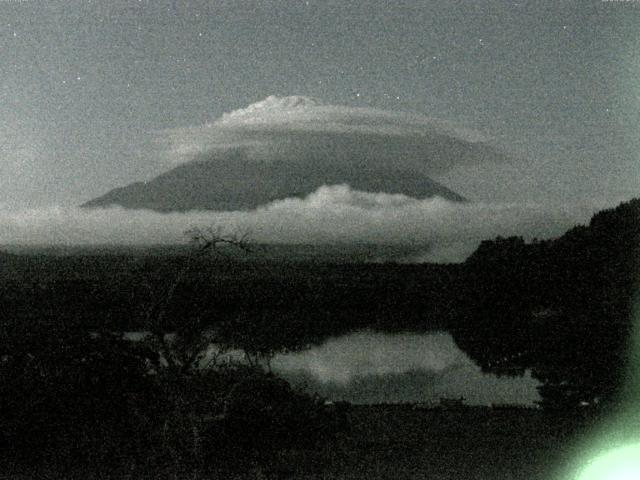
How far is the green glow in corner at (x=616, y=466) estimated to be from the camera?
41.1ft

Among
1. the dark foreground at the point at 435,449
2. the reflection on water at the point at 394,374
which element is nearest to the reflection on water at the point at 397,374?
the reflection on water at the point at 394,374

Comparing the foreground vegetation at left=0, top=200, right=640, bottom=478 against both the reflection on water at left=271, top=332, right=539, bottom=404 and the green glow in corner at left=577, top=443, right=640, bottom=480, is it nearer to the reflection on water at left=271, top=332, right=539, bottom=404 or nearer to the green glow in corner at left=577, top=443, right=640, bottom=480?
the green glow in corner at left=577, top=443, right=640, bottom=480

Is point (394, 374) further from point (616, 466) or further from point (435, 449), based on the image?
A: point (616, 466)

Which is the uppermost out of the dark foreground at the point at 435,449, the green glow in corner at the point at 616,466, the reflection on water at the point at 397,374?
the green glow in corner at the point at 616,466

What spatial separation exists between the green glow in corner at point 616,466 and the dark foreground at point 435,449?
571 millimetres

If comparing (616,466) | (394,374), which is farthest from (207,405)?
(394,374)

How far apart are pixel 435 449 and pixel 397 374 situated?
62.2ft

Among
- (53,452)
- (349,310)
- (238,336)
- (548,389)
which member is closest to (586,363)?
(548,389)

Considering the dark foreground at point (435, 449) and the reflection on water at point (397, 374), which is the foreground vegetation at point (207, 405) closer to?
the dark foreground at point (435, 449)

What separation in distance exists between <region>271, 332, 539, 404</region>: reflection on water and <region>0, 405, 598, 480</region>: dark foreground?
16.9ft

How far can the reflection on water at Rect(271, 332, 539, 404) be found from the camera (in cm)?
2800

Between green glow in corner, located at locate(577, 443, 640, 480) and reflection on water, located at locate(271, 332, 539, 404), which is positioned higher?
green glow in corner, located at locate(577, 443, 640, 480)

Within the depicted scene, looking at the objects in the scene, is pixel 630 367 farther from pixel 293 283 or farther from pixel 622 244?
pixel 293 283

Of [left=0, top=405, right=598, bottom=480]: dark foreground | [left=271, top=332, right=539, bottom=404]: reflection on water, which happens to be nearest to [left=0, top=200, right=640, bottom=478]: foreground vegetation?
[left=0, top=405, right=598, bottom=480]: dark foreground
